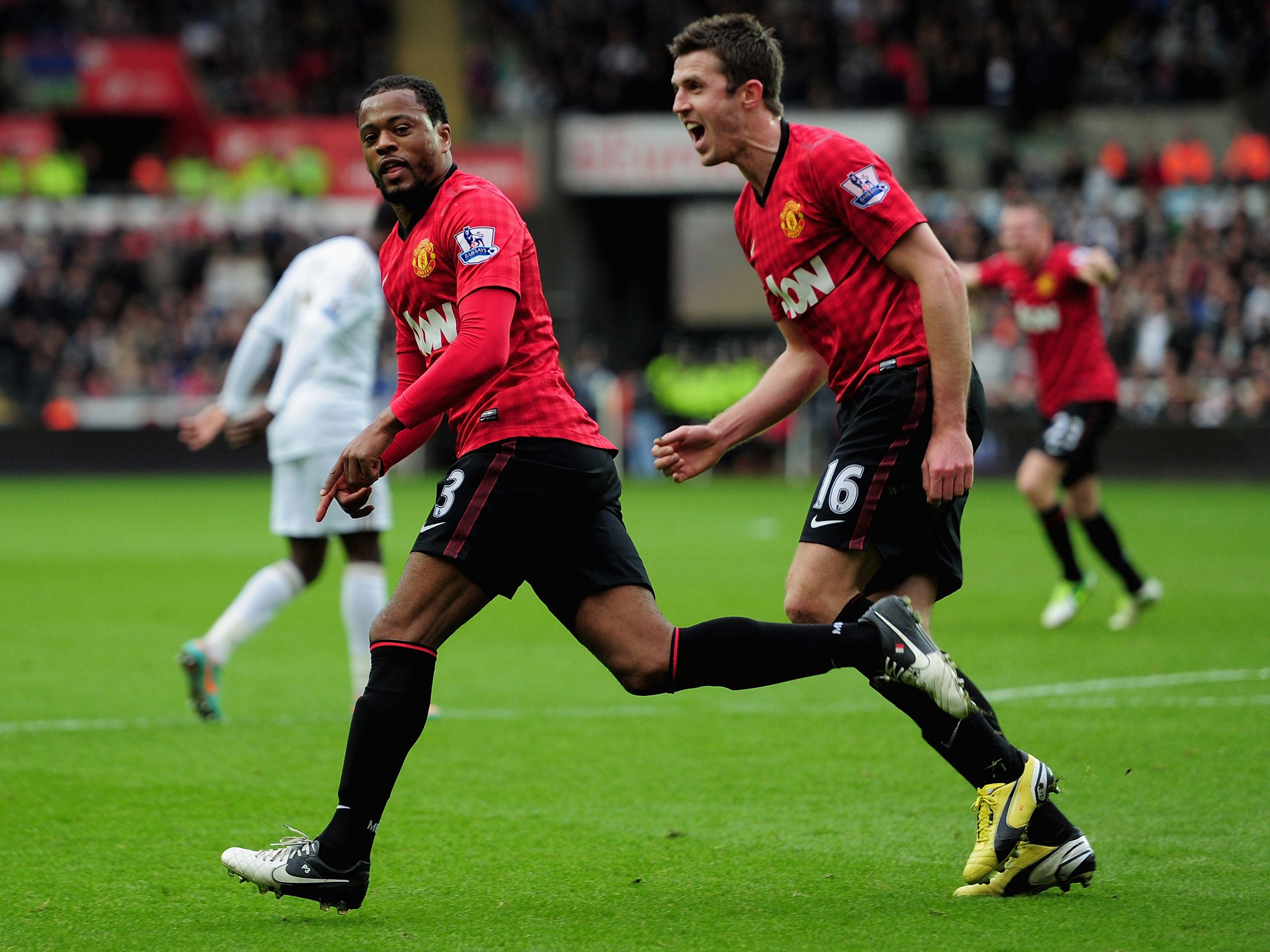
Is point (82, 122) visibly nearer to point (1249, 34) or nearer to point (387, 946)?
point (1249, 34)

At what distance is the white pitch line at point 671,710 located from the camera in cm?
736

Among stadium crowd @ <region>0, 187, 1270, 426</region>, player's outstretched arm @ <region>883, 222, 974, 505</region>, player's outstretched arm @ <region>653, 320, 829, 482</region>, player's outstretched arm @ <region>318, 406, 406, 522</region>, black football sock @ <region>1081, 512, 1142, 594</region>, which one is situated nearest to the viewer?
player's outstretched arm @ <region>318, 406, 406, 522</region>

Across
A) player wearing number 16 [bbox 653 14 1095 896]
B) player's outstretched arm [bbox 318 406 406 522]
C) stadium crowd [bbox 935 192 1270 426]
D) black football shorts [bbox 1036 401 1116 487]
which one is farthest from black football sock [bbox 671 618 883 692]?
stadium crowd [bbox 935 192 1270 426]

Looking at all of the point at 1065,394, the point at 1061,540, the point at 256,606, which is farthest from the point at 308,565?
the point at 1065,394

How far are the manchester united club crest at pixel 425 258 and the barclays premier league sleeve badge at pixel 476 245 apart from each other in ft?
0.39

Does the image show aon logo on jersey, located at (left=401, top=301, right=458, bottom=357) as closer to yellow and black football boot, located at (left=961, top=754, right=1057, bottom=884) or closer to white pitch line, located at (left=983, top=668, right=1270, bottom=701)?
yellow and black football boot, located at (left=961, top=754, right=1057, bottom=884)

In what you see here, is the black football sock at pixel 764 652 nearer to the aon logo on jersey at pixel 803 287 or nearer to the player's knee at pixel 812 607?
the player's knee at pixel 812 607

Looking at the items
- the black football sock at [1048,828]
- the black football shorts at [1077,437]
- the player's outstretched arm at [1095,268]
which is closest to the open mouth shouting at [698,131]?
the black football sock at [1048,828]

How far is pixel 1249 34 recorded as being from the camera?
3008 cm

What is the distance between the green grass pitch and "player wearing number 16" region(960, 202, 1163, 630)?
0.36 meters

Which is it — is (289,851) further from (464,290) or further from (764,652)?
(464,290)

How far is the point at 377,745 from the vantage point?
14.1 feet

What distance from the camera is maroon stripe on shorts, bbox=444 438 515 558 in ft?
14.2

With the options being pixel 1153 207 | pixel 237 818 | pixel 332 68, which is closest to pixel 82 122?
pixel 332 68
